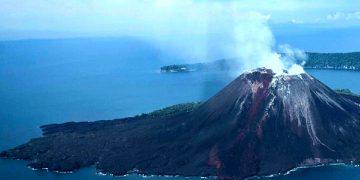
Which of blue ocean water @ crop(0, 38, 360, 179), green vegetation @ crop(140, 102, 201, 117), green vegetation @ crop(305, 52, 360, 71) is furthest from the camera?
green vegetation @ crop(305, 52, 360, 71)

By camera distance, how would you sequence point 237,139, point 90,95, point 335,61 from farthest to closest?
point 335,61 < point 90,95 < point 237,139

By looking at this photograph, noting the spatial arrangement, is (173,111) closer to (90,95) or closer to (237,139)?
(237,139)

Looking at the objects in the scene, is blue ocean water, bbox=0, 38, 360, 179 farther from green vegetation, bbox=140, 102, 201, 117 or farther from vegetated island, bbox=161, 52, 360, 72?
green vegetation, bbox=140, 102, 201, 117

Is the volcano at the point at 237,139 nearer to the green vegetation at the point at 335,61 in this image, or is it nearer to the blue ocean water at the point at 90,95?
the blue ocean water at the point at 90,95

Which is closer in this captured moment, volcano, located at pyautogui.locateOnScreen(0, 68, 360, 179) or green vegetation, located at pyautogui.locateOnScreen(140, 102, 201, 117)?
volcano, located at pyautogui.locateOnScreen(0, 68, 360, 179)

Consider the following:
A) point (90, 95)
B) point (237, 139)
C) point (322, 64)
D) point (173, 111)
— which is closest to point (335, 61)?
point (322, 64)

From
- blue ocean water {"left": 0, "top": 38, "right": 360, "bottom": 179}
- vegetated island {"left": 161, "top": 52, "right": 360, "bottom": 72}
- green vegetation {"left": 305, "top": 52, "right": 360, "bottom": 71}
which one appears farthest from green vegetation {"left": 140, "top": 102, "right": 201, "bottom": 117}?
green vegetation {"left": 305, "top": 52, "right": 360, "bottom": 71}
